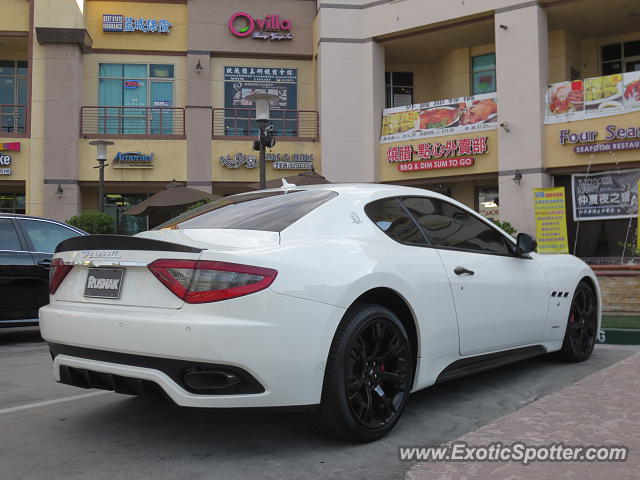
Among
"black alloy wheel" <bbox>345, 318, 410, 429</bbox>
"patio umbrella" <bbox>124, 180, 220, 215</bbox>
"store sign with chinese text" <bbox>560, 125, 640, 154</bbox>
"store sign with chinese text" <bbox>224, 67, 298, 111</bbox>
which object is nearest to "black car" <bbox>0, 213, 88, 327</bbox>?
"black alloy wheel" <bbox>345, 318, 410, 429</bbox>

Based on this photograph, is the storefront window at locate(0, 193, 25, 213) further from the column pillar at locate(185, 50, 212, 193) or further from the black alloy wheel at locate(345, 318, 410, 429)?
the black alloy wheel at locate(345, 318, 410, 429)

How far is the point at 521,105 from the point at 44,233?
46.0ft

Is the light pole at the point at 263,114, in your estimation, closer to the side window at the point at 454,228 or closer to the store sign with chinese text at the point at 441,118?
the side window at the point at 454,228

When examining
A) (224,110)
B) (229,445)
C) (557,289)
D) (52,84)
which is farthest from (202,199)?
(229,445)

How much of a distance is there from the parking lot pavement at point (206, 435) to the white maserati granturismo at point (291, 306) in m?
0.23

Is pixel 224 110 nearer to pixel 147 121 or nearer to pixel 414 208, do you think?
pixel 147 121

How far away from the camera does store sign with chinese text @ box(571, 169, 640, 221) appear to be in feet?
54.2

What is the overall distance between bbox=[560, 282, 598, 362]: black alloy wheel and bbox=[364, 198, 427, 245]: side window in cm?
212

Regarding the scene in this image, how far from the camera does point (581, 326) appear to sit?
215 inches

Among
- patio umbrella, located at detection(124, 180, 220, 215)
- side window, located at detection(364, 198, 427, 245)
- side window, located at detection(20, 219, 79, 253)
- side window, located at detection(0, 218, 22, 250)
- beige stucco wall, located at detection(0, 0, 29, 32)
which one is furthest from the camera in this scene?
beige stucco wall, located at detection(0, 0, 29, 32)

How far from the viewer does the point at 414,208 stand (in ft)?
13.8

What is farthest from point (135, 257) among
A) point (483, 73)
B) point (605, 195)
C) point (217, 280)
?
point (483, 73)

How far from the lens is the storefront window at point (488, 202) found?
63.8ft

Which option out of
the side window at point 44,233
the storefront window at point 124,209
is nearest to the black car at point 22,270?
the side window at point 44,233
